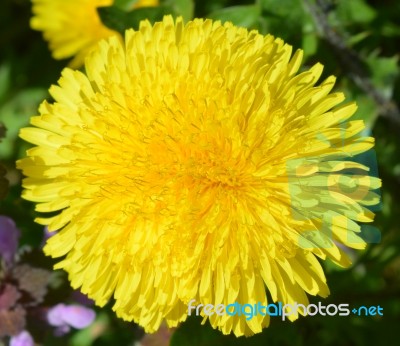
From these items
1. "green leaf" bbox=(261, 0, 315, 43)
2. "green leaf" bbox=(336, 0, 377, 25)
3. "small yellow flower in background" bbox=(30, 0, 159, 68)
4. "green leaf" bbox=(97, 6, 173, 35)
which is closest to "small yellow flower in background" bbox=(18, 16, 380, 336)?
"green leaf" bbox=(97, 6, 173, 35)

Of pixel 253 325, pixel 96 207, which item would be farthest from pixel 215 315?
pixel 96 207

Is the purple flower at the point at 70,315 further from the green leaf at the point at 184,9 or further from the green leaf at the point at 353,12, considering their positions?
Result: the green leaf at the point at 353,12

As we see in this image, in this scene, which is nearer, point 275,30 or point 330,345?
point 275,30

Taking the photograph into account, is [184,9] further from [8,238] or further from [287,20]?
[8,238]

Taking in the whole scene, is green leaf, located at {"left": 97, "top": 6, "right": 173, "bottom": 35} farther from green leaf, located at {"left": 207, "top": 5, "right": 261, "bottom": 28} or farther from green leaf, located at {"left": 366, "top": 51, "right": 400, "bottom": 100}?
green leaf, located at {"left": 366, "top": 51, "right": 400, "bottom": 100}

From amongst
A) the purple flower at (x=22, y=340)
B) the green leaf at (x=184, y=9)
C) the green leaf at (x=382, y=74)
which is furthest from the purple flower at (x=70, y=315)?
the green leaf at (x=382, y=74)

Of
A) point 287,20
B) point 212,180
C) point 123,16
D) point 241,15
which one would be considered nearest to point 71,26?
point 123,16

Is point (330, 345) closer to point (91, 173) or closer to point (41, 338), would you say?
point (41, 338)
